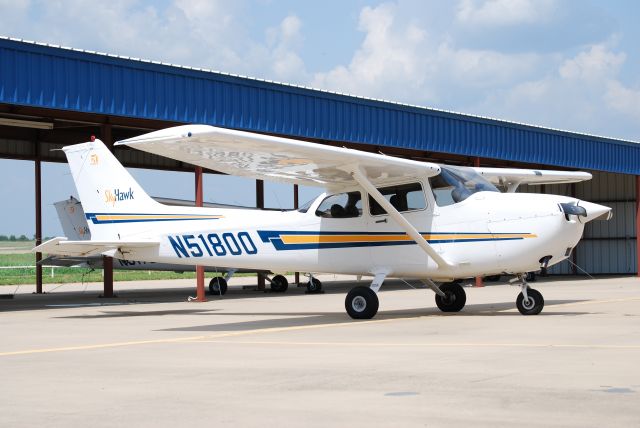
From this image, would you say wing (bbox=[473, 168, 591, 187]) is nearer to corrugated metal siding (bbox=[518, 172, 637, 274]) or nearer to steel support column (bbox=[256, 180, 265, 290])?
steel support column (bbox=[256, 180, 265, 290])

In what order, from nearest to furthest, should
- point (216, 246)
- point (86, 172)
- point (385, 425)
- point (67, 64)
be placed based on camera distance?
point (385, 425)
point (216, 246)
point (86, 172)
point (67, 64)

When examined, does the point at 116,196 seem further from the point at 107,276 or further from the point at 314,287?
the point at 314,287

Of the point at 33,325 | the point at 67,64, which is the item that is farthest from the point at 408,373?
the point at 67,64

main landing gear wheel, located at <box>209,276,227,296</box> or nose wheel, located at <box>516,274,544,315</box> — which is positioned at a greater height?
nose wheel, located at <box>516,274,544,315</box>

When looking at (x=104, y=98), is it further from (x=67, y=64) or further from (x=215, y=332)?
(x=215, y=332)

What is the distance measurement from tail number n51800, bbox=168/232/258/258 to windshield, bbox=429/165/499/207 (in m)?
3.22

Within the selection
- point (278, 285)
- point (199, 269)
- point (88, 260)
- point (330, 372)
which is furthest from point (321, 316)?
point (88, 260)

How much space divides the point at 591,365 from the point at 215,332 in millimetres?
6232

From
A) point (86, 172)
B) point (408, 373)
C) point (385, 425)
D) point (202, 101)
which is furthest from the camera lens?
point (202, 101)

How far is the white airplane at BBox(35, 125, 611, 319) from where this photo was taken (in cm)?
1335

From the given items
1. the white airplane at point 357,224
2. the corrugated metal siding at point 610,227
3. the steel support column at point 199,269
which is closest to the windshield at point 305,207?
the white airplane at point 357,224

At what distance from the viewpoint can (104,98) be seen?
20.5 m

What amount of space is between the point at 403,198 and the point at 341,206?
1.06 metres

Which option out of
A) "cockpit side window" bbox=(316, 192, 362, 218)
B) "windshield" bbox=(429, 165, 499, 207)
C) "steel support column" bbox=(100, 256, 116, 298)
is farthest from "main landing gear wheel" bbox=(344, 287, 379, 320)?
"steel support column" bbox=(100, 256, 116, 298)
